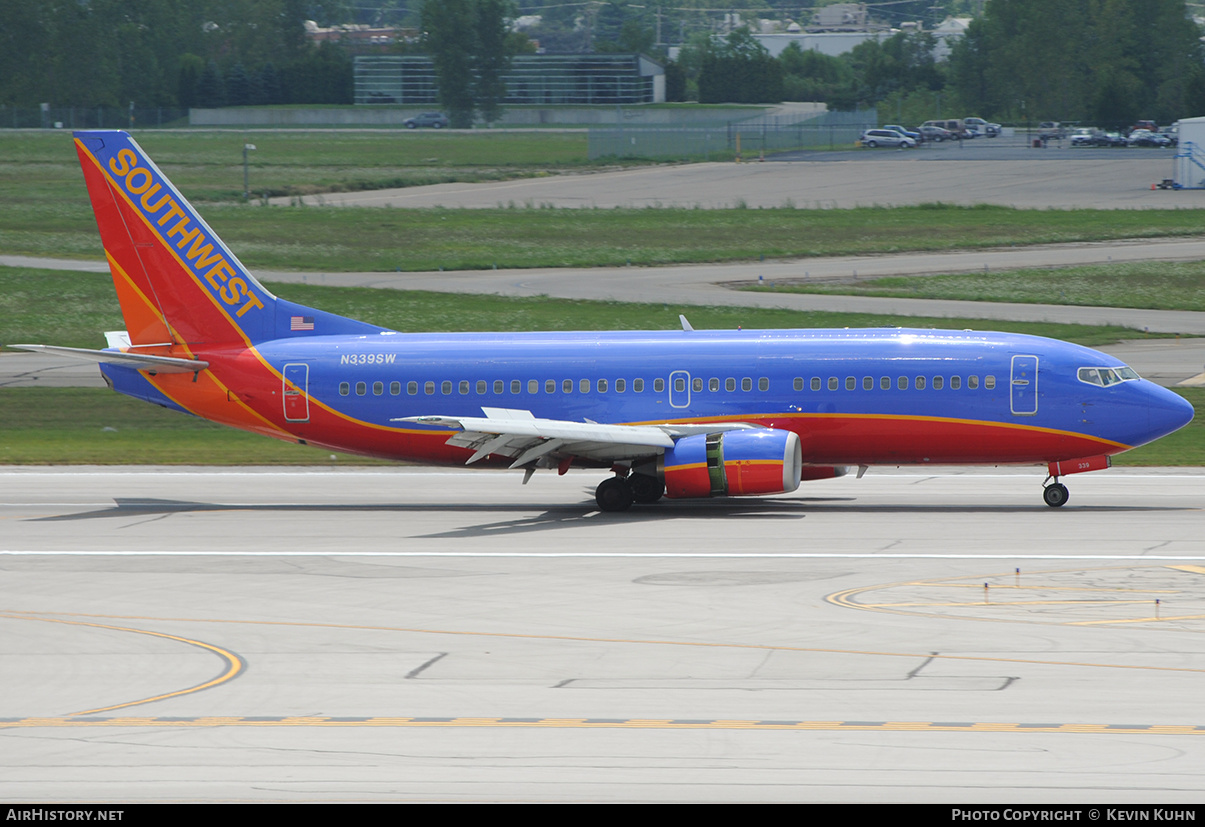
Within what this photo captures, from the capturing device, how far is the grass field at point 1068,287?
226ft

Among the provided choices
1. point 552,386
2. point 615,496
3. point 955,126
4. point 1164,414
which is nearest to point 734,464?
point 615,496

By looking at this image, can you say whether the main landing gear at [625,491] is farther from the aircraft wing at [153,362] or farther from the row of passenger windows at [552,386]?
the aircraft wing at [153,362]

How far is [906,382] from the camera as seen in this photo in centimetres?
3403

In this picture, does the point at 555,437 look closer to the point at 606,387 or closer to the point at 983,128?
the point at 606,387

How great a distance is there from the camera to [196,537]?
32.1 metres

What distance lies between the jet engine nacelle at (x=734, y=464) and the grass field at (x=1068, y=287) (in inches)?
1507

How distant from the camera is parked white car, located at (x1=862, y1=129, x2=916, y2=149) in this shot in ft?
527

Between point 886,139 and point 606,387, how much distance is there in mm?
134483

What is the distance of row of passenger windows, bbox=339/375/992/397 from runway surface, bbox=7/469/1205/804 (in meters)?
2.99

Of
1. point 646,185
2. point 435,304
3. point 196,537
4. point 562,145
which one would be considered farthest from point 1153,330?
point 562,145

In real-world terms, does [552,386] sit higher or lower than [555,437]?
higher

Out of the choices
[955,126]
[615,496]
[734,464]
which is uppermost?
[955,126]

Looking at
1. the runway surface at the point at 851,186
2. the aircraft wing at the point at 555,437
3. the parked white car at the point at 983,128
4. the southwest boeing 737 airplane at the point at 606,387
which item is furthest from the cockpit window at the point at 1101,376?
the parked white car at the point at 983,128

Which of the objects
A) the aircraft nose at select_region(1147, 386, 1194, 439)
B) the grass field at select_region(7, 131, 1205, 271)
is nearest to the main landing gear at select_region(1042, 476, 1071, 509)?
the aircraft nose at select_region(1147, 386, 1194, 439)
